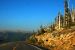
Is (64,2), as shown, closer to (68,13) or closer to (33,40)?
(68,13)

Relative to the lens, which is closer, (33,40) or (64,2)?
(33,40)

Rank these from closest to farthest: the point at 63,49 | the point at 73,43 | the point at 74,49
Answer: the point at 74,49
the point at 63,49
the point at 73,43

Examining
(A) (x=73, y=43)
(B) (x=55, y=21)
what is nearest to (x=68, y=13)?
(B) (x=55, y=21)

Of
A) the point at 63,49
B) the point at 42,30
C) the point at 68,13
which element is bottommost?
the point at 63,49

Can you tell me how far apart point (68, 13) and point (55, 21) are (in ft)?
127

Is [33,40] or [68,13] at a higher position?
[68,13]

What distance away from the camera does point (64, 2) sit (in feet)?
289

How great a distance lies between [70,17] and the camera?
92375 millimetres

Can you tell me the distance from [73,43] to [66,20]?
54.4 metres

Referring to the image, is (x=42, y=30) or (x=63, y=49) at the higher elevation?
(x=42, y=30)

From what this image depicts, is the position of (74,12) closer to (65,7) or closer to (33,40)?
(65,7)

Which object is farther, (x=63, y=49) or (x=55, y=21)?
(x=55, y=21)

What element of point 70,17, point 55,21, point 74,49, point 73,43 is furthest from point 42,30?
point 74,49

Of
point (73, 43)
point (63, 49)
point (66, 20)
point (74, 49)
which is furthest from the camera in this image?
point (66, 20)
